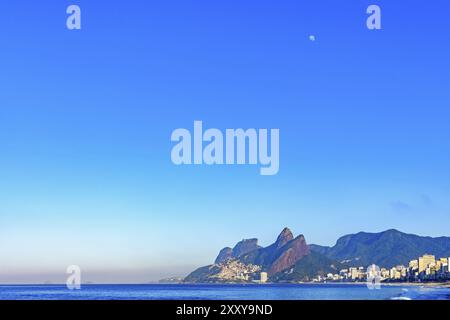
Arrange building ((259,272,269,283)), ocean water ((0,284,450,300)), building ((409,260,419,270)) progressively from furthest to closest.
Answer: building ((259,272,269,283)) → building ((409,260,419,270)) → ocean water ((0,284,450,300))

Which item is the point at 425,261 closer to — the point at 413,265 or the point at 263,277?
the point at 413,265

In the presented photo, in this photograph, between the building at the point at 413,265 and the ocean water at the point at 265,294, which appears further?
the building at the point at 413,265

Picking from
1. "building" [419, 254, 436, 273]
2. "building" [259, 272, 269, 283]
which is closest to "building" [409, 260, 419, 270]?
"building" [419, 254, 436, 273]

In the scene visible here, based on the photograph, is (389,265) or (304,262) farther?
(304,262)

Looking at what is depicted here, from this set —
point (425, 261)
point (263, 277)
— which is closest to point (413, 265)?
point (425, 261)

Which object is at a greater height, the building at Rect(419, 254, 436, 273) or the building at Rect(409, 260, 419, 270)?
the building at Rect(419, 254, 436, 273)

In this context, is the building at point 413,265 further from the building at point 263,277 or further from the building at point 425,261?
the building at point 263,277

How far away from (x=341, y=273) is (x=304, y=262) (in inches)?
495

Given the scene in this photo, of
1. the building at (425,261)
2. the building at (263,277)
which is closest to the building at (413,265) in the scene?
the building at (425,261)

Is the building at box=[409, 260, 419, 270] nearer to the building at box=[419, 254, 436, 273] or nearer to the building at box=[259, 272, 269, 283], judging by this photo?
the building at box=[419, 254, 436, 273]
